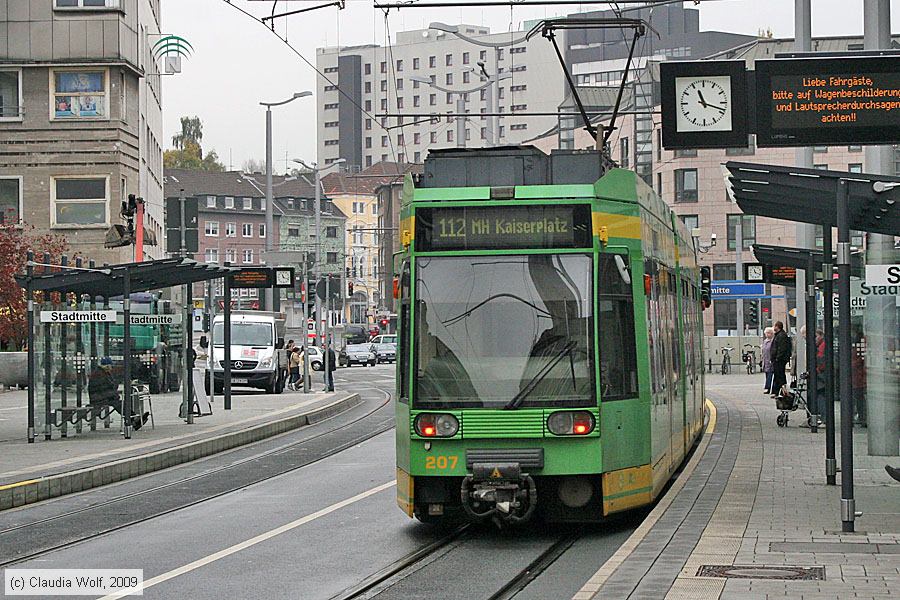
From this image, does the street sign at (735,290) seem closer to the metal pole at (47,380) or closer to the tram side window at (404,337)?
the metal pole at (47,380)

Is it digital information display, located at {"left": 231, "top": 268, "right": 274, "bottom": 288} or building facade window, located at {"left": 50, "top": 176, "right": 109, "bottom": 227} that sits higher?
building facade window, located at {"left": 50, "top": 176, "right": 109, "bottom": 227}

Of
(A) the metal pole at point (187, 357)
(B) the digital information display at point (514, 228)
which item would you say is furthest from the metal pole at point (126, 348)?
(B) the digital information display at point (514, 228)

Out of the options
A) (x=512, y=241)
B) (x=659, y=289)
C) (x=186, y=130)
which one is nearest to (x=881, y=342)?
(x=659, y=289)

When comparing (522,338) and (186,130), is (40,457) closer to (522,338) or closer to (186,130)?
(522,338)

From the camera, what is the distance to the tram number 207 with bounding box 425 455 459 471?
1209 centimetres

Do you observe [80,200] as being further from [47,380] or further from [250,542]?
[250,542]

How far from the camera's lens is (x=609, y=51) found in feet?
414

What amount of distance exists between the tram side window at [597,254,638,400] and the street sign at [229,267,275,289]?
72.6ft

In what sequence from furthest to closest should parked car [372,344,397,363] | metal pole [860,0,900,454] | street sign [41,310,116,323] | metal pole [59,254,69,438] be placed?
parked car [372,344,397,363], metal pole [59,254,69,438], street sign [41,310,116,323], metal pole [860,0,900,454]

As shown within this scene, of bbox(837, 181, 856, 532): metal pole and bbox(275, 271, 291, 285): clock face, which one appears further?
bbox(275, 271, 291, 285): clock face

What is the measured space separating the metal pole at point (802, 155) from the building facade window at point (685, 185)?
59.9 m

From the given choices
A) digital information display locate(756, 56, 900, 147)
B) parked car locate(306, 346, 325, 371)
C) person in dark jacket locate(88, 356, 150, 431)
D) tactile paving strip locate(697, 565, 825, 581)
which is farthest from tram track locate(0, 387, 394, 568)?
parked car locate(306, 346, 325, 371)

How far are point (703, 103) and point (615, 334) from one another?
4.87 metres

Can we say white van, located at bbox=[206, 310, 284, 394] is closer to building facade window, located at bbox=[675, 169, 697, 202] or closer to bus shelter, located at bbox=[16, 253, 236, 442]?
bus shelter, located at bbox=[16, 253, 236, 442]
